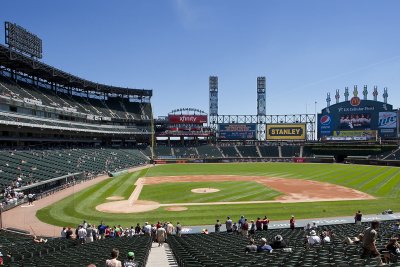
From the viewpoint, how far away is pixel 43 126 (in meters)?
59.2

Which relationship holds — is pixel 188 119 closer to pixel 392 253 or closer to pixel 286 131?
pixel 286 131

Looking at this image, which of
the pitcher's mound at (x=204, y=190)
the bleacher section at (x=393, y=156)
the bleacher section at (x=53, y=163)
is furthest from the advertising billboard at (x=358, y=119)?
the pitcher's mound at (x=204, y=190)

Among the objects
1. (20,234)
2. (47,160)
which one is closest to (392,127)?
(47,160)

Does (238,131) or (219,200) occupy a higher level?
(238,131)

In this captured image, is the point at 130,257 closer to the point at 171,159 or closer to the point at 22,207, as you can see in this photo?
A: the point at 22,207

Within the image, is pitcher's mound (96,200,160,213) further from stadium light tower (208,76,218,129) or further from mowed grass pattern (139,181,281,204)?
stadium light tower (208,76,218,129)

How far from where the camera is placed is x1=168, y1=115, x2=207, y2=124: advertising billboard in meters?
112

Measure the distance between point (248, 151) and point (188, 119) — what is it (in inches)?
962

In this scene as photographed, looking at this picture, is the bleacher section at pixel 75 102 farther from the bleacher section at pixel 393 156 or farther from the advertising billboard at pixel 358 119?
the bleacher section at pixel 393 156

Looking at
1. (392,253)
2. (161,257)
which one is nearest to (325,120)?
(161,257)

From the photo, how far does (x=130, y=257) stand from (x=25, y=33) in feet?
262

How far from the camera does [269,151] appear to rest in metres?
104

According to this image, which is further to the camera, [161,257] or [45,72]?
[45,72]

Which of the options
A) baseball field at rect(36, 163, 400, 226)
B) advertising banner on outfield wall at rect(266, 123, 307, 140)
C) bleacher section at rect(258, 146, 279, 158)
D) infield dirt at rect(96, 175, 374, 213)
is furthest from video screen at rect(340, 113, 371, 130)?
infield dirt at rect(96, 175, 374, 213)
